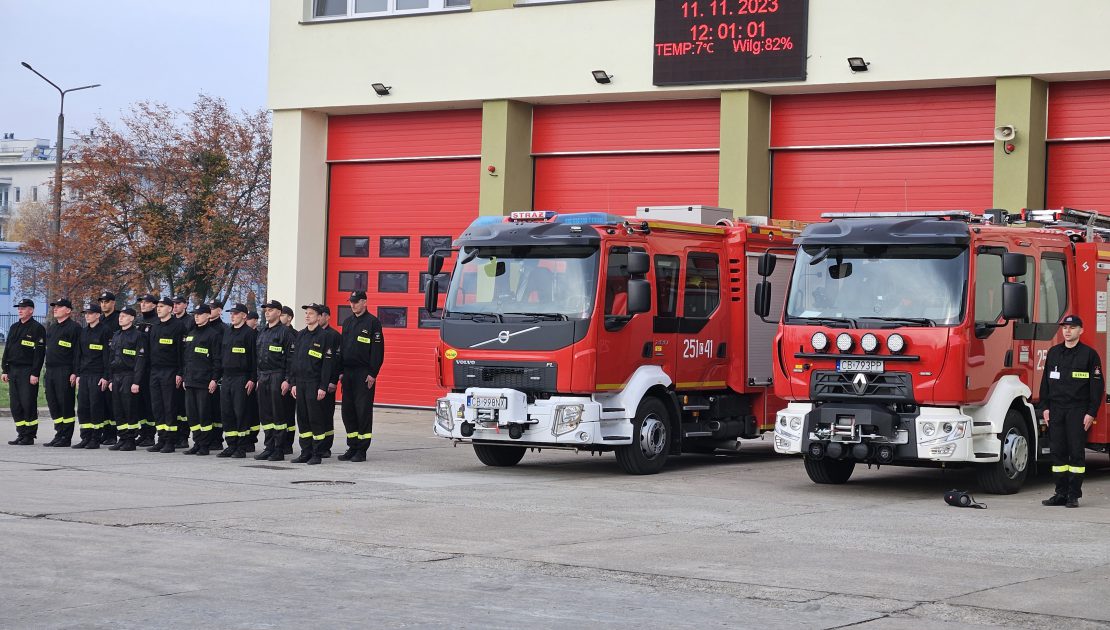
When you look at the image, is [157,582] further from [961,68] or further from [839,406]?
[961,68]

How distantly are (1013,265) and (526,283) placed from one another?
4.98 meters

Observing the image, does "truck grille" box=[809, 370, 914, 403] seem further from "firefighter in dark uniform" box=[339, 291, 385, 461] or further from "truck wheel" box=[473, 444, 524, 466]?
"firefighter in dark uniform" box=[339, 291, 385, 461]

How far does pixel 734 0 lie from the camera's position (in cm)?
2277

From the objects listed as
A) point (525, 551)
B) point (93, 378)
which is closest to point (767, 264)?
point (525, 551)

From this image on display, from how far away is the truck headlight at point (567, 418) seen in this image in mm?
15344

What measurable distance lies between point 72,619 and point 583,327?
8472 mm

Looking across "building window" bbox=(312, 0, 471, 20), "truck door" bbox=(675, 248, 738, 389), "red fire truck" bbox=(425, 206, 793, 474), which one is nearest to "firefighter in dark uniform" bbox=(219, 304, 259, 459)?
"red fire truck" bbox=(425, 206, 793, 474)

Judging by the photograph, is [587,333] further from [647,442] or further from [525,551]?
[525,551]

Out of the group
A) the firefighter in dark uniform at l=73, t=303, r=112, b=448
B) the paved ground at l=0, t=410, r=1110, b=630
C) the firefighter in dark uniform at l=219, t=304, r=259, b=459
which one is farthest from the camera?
the firefighter in dark uniform at l=73, t=303, r=112, b=448

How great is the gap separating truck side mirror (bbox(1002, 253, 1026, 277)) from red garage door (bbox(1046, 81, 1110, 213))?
24.9ft

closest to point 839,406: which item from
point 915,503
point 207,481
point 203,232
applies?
point 915,503

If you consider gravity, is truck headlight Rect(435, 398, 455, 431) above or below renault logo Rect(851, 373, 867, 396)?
below

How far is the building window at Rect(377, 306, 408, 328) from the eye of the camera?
26328mm

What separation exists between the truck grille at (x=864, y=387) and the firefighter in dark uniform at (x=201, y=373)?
7.49m
